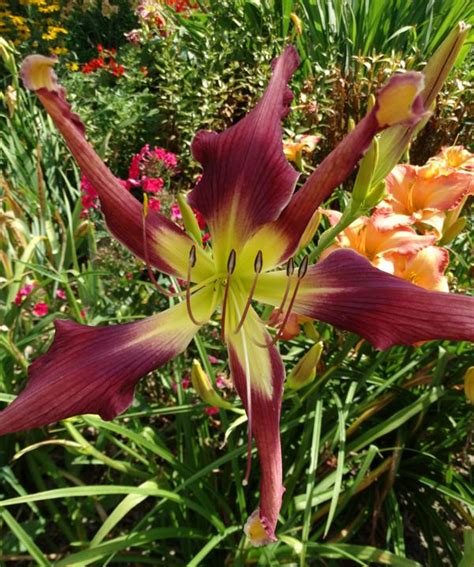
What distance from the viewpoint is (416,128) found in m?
0.88

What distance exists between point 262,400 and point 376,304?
256 mm

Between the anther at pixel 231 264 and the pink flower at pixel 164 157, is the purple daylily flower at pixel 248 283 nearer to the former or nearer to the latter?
the anther at pixel 231 264

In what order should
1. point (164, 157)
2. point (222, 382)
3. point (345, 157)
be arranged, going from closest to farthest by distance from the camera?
point (345, 157) < point (222, 382) < point (164, 157)

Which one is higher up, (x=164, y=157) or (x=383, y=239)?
(x=164, y=157)

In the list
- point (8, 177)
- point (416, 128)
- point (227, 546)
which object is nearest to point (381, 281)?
point (416, 128)

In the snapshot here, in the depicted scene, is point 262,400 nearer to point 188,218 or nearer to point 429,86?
point 188,218

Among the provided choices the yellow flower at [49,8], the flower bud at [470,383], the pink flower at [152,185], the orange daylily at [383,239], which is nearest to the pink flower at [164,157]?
the pink flower at [152,185]

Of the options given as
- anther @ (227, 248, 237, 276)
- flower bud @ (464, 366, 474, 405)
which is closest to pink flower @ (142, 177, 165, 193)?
anther @ (227, 248, 237, 276)

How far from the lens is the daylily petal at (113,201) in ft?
2.55

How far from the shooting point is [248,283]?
1000 millimetres

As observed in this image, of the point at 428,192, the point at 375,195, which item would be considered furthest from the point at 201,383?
the point at 428,192

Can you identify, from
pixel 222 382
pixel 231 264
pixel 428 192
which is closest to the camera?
pixel 231 264

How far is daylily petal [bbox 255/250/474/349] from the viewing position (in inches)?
31.0

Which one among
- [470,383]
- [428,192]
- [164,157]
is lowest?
[470,383]
